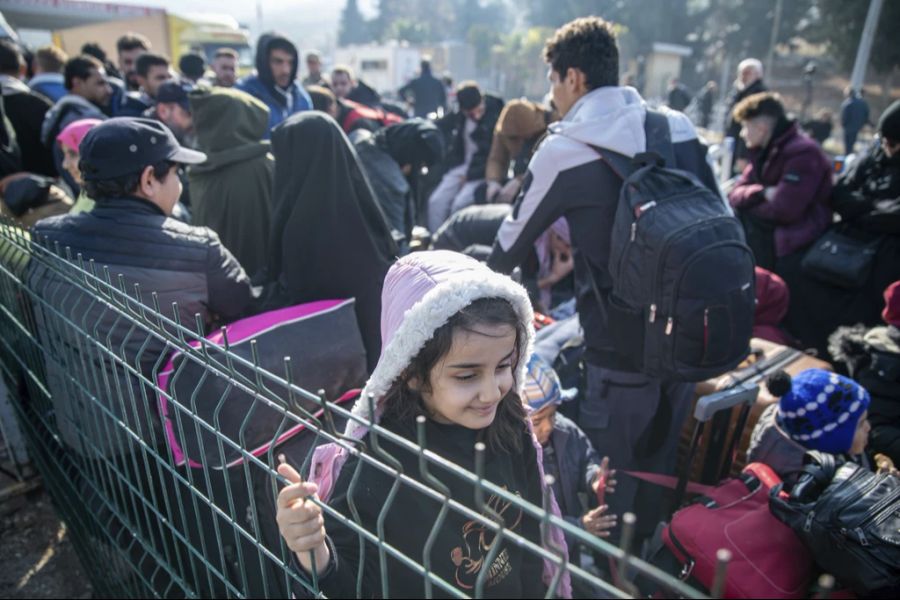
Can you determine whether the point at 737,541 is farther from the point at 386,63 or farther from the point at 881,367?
the point at 386,63

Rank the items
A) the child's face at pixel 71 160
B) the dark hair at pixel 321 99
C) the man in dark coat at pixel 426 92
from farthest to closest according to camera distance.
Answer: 1. the man in dark coat at pixel 426 92
2. the dark hair at pixel 321 99
3. the child's face at pixel 71 160

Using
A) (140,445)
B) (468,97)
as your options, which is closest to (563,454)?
(140,445)

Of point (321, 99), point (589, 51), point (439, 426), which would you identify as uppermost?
point (589, 51)

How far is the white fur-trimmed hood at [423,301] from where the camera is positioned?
134cm

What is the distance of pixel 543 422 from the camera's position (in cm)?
217

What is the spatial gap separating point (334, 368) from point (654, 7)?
5107 cm


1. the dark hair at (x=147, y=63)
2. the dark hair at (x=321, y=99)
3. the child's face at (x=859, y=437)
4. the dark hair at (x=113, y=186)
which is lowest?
the child's face at (x=859, y=437)

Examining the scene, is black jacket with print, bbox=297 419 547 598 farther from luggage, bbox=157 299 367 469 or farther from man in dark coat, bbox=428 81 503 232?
man in dark coat, bbox=428 81 503 232

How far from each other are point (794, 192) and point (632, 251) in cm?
271

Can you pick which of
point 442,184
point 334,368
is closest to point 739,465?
point 334,368

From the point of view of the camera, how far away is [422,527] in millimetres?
1347

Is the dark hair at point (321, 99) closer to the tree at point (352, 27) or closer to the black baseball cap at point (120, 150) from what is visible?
the black baseball cap at point (120, 150)

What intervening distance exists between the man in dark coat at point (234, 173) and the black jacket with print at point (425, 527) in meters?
2.07

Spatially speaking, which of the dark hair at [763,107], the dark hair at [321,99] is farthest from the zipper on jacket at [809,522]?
the dark hair at [321,99]
